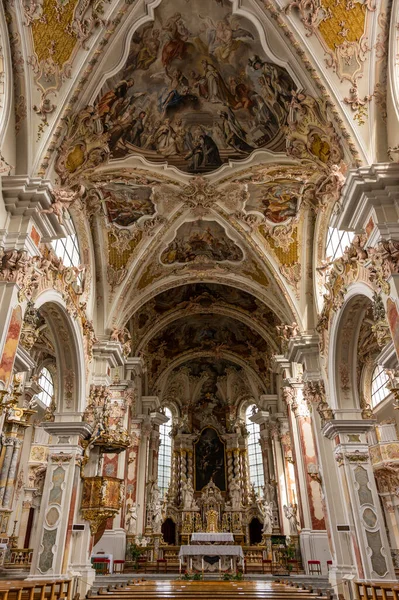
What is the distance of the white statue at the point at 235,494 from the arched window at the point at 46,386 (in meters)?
10.7

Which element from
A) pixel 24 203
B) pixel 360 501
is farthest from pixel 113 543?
pixel 24 203

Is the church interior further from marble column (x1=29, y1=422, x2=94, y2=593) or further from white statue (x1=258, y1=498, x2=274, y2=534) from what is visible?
white statue (x1=258, y1=498, x2=274, y2=534)

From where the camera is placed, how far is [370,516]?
428 inches

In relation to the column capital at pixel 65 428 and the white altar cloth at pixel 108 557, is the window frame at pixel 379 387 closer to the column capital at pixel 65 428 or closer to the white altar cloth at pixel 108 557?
the white altar cloth at pixel 108 557

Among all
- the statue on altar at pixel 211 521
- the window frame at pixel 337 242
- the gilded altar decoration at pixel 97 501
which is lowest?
the gilded altar decoration at pixel 97 501

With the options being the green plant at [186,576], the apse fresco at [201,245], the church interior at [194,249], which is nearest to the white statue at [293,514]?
the church interior at [194,249]

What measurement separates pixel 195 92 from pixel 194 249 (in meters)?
6.28

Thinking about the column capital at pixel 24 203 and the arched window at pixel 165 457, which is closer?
the column capital at pixel 24 203

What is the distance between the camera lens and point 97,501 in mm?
12008

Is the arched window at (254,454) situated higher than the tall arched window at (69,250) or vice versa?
the tall arched window at (69,250)

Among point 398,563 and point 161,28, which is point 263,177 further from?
point 398,563

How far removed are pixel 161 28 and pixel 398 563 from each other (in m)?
19.0

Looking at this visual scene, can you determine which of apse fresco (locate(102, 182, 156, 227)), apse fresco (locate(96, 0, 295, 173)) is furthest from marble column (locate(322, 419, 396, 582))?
apse fresco (locate(102, 182, 156, 227))

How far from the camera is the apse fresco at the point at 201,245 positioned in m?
15.9
